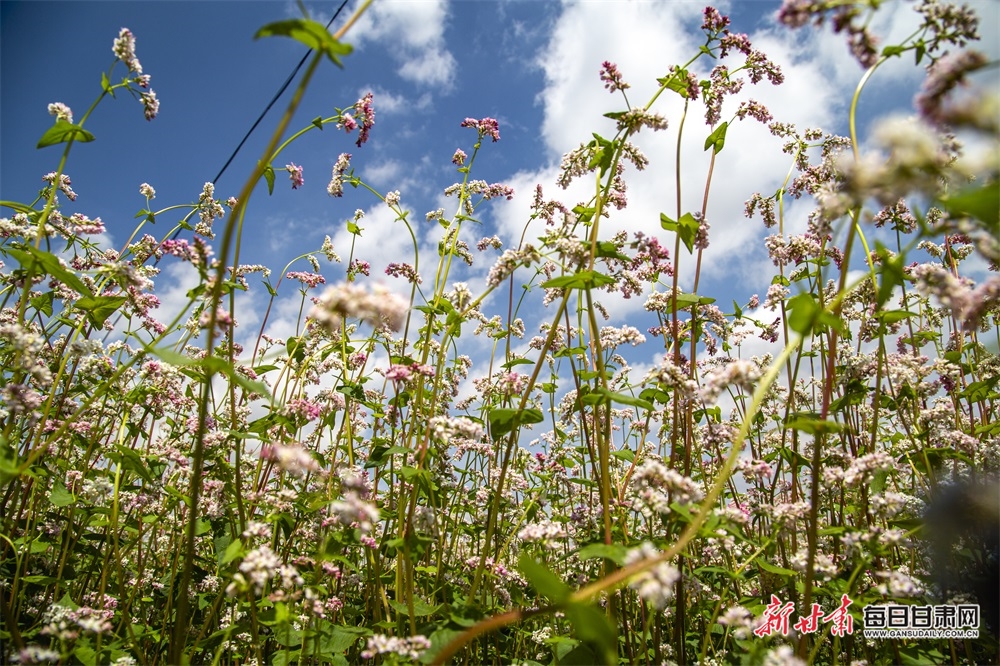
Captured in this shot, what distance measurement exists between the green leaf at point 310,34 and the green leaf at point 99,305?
218 cm

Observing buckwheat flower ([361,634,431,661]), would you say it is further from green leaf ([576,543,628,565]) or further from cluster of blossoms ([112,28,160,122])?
cluster of blossoms ([112,28,160,122])

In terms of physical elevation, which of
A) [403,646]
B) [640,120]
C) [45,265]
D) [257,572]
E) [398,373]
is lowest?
[403,646]

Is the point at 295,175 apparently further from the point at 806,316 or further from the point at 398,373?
the point at 806,316

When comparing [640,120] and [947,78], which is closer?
[947,78]

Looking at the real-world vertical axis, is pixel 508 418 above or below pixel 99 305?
below

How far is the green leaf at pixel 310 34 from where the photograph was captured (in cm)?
181

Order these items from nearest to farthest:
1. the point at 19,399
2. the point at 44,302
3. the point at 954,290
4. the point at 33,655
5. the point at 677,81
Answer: the point at 954,290, the point at 33,655, the point at 19,399, the point at 677,81, the point at 44,302

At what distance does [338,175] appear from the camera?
15.7 feet

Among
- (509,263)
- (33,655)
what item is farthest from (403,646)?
(509,263)

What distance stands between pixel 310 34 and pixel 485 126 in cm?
305

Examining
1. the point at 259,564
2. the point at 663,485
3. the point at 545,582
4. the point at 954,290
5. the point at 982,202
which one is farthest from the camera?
the point at 663,485

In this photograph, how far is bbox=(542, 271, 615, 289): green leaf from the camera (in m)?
2.61

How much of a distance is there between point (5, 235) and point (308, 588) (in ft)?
11.8

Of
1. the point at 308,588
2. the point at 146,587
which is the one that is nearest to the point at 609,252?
the point at 308,588
